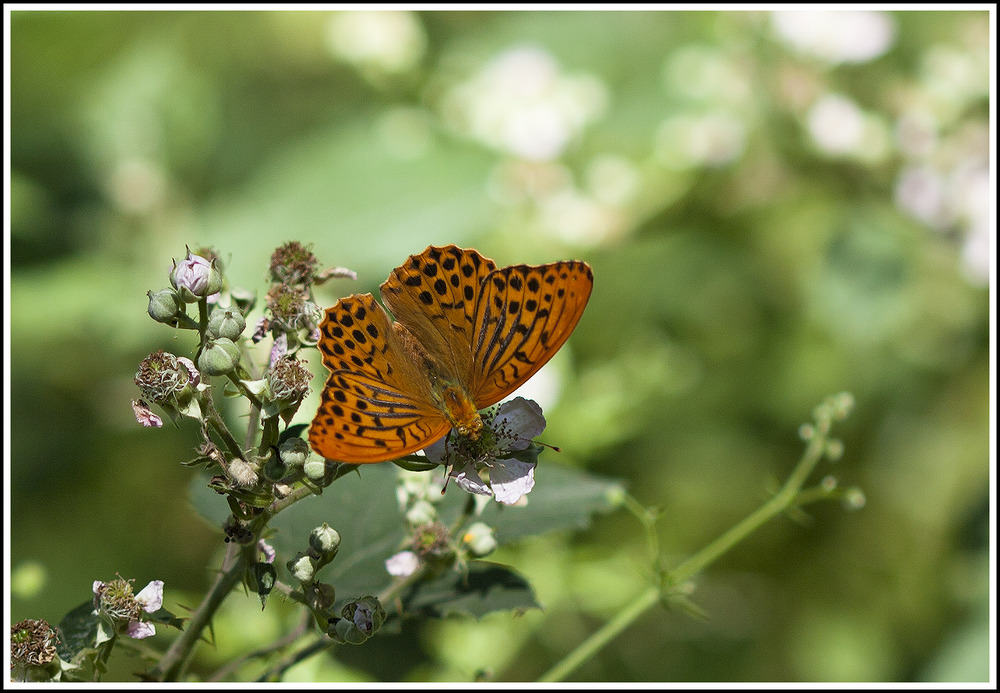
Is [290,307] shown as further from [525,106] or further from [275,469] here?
[525,106]

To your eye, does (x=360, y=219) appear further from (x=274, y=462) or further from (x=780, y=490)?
(x=274, y=462)

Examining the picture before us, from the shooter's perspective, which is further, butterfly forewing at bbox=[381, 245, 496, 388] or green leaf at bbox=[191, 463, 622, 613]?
green leaf at bbox=[191, 463, 622, 613]

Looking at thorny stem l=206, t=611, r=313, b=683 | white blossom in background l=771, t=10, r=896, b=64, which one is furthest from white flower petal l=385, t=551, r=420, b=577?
white blossom in background l=771, t=10, r=896, b=64

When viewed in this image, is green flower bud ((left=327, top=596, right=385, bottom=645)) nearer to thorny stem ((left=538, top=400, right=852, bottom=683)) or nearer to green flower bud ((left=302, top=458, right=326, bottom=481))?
green flower bud ((left=302, top=458, right=326, bottom=481))

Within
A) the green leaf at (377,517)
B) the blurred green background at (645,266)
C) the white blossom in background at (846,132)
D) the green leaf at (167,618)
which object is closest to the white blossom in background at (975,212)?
the blurred green background at (645,266)

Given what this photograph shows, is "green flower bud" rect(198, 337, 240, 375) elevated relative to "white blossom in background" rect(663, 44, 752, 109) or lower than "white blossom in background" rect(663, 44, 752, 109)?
lower

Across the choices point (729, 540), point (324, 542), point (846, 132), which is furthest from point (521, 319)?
point (846, 132)

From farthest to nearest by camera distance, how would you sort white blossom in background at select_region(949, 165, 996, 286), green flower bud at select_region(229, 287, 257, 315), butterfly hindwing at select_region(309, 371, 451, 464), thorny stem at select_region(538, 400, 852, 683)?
white blossom in background at select_region(949, 165, 996, 286)
thorny stem at select_region(538, 400, 852, 683)
green flower bud at select_region(229, 287, 257, 315)
butterfly hindwing at select_region(309, 371, 451, 464)

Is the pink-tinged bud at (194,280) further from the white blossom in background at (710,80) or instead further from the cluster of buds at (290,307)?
the white blossom in background at (710,80)
